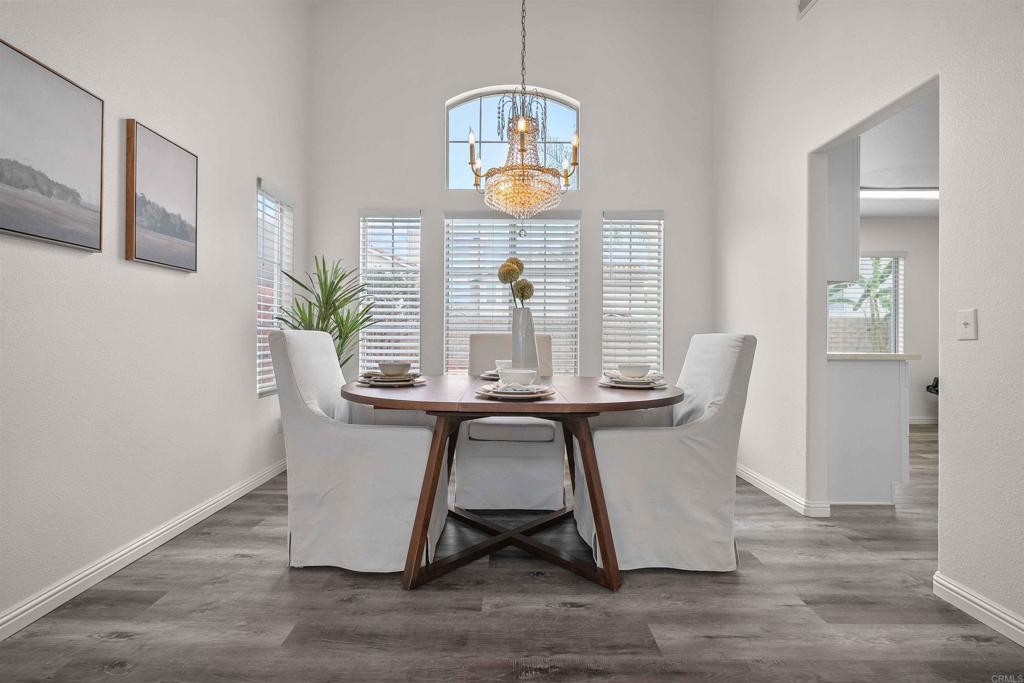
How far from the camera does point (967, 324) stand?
1.93 m

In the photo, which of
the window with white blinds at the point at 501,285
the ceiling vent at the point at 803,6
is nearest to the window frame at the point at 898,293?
the window with white blinds at the point at 501,285

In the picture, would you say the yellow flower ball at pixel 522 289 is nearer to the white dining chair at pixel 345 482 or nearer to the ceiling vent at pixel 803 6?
the white dining chair at pixel 345 482

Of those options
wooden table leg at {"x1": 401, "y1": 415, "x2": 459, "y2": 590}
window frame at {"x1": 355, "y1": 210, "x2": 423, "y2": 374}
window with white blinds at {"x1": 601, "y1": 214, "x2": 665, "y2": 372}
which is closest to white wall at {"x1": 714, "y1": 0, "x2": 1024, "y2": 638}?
window with white blinds at {"x1": 601, "y1": 214, "x2": 665, "y2": 372}

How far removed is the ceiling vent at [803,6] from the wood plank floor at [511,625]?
9.05 ft

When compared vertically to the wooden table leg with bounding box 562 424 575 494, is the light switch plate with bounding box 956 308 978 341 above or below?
above

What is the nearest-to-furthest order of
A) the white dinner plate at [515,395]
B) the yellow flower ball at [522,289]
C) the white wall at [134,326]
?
the white wall at [134,326], the white dinner plate at [515,395], the yellow flower ball at [522,289]

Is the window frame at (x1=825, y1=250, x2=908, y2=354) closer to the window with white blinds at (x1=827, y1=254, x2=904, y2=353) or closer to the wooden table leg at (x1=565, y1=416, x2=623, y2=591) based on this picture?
the window with white blinds at (x1=827, y1=254, x2=904, y2=353)

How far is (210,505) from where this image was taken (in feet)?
9.61

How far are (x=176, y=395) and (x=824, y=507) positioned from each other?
3339mm

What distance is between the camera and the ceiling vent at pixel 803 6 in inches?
117

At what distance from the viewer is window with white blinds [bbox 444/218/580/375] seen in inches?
175

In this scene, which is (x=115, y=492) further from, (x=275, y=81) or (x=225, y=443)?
(x=275, y=81)

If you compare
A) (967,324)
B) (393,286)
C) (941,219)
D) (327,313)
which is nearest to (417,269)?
(393,286)

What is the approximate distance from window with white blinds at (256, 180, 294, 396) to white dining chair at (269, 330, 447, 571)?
150cm
